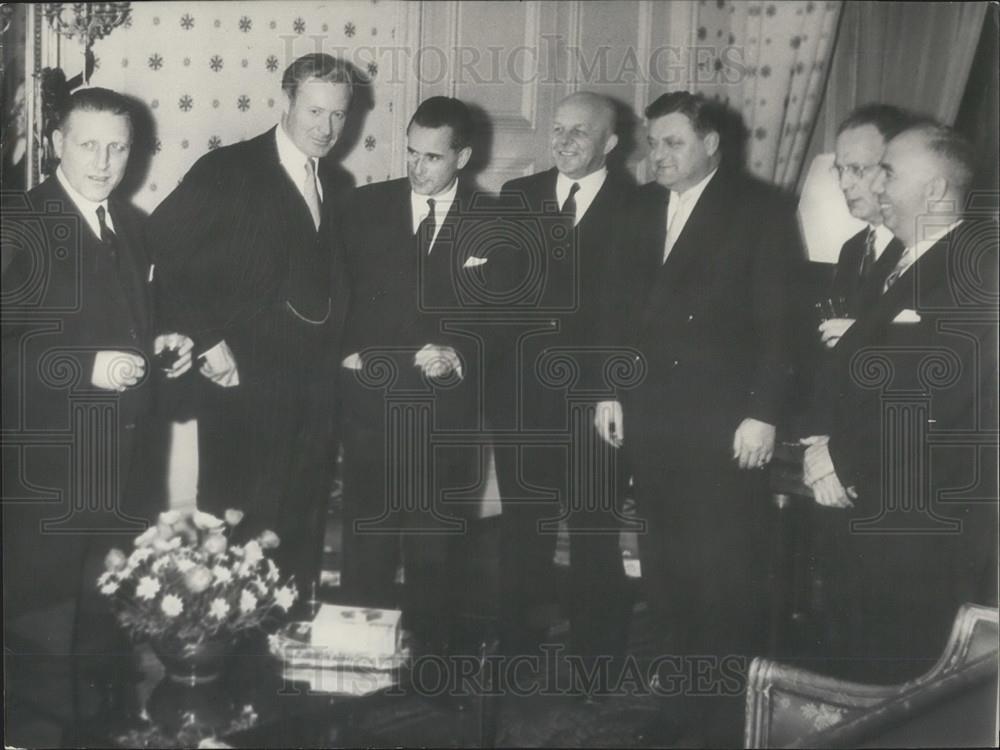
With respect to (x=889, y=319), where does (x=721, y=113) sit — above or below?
above

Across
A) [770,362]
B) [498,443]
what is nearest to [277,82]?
[498,443]

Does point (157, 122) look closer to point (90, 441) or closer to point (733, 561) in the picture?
point (90, 441)

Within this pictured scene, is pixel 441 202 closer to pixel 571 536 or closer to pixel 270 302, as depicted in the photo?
pixel 270 302

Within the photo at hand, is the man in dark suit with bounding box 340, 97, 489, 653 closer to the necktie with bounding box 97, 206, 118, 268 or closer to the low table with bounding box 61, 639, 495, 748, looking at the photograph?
the low table with bounding box 61, 639, 495, 748

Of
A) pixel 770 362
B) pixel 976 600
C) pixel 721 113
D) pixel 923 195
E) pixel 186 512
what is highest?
pixel 721 113

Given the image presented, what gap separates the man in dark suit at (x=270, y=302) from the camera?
9.78ft

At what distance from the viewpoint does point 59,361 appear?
3027 millimetres

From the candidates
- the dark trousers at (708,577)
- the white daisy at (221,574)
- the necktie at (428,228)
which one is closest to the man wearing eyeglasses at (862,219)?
the dark trousers at (708,577)

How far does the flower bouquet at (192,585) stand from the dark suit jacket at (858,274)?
186 centimetres

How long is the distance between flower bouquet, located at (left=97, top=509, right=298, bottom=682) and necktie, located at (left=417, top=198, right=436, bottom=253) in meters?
1.00

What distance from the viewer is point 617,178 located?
2967 mm

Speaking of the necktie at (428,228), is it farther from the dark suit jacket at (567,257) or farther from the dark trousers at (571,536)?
the dark trousers at (571,536)

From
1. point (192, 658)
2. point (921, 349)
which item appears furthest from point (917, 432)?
point (192, 658)

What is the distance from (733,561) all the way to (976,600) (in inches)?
29.8
